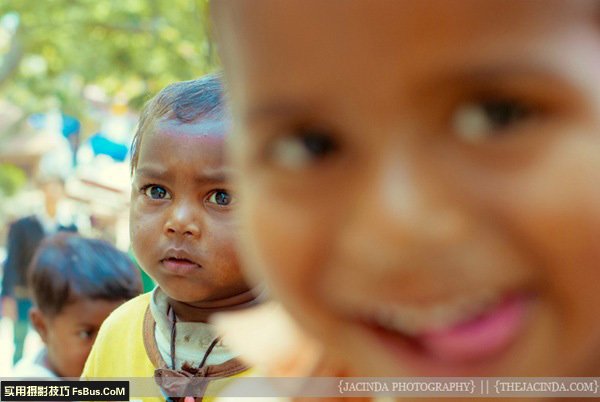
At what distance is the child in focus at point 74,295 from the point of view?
1.26 m

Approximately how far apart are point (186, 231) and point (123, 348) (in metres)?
0.18

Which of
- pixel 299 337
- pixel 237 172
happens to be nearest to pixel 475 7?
pixel 237 172

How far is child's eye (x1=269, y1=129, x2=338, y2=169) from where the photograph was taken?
14.4 inches

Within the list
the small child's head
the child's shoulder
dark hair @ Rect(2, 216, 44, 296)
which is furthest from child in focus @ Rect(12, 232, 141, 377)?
dark hair @ Rect(2, 216, 44, 296)

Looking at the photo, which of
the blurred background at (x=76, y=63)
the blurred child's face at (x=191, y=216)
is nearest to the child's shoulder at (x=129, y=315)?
the blurred child's face at (x=191, y=216)

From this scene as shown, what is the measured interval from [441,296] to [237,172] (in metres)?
0.14

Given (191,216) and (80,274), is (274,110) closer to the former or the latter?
(191,216)

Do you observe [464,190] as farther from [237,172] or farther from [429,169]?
[237,172]

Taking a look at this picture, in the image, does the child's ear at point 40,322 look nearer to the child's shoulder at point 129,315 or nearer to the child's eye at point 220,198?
the child's shoulder at point 129,315

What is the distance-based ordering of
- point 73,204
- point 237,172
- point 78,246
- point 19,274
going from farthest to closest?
1. point 73,204
2. point 19,274
3. point 78,246
4. point 237,172

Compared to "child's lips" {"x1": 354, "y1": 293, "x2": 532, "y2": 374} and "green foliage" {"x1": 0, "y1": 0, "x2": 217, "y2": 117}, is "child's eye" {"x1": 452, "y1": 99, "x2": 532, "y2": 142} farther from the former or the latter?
"green foliage" {"x1": 0, "y1": 0, "x2": 217, "y2": 117}

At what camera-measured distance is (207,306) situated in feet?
2.96

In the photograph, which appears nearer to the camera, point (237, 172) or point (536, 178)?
point (536, 178)

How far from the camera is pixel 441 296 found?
0.35 meters
